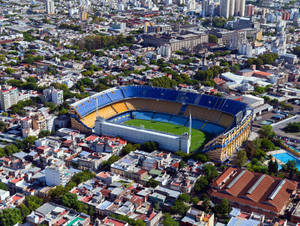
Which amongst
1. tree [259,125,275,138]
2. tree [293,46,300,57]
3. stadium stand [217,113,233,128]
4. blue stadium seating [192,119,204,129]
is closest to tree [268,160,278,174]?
tree [259,125,275,138]

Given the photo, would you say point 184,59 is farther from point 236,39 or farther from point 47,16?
point 47,16

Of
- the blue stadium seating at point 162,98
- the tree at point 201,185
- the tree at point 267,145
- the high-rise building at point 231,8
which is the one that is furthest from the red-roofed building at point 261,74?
the high-rise building at point 231,8

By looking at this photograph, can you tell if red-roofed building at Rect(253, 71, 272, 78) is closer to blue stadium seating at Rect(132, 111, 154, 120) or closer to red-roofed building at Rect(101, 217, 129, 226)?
blue stadium seating at Rect(132, 111, 154, 120)

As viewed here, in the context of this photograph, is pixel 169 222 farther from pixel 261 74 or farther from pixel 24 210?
pixel 261 74

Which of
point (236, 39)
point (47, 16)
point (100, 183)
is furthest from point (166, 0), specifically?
point (100, 183)

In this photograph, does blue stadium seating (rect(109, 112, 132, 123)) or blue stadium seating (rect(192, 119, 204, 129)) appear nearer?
blue stadium seating (rect(192, 119, 204, 129))
